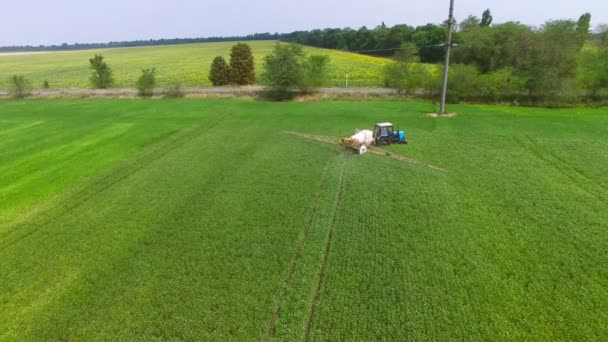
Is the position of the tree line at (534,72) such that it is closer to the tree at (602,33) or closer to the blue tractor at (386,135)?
the tree at (602,33)

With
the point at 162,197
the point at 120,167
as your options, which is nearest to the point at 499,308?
the point at 162,197

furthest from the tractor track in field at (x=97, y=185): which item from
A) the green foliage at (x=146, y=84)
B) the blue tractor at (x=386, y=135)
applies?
the green foliage at (x=146, y=84)

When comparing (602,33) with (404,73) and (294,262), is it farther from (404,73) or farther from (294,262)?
(294,262)

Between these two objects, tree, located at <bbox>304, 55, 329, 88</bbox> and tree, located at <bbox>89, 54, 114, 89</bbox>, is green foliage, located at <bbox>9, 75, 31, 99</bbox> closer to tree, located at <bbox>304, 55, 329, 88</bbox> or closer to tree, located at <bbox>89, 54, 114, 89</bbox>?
tree, located at <bbox>89, 54, 114, 89</bbox>

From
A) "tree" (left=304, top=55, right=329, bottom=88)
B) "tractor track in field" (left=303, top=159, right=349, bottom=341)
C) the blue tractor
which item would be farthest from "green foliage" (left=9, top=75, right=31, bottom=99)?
"tractor track in field" (left=303, top=159, right=349, bottom=341)

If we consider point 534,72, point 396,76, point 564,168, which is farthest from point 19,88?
point 534,72

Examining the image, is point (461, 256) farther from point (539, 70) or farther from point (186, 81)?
point (186, 81)
